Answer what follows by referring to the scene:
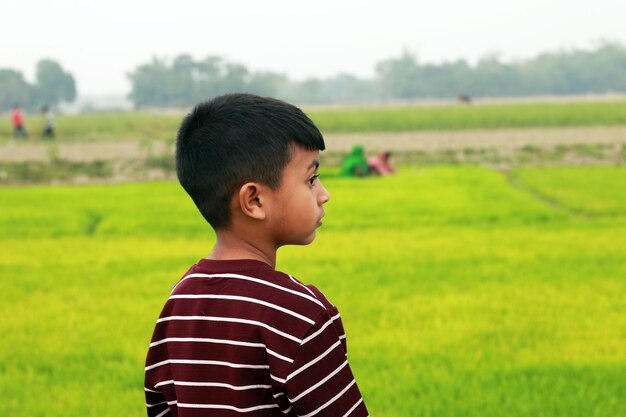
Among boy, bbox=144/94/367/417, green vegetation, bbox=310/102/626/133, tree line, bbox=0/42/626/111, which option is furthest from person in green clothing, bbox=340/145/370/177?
tree line, bbox=0/42/626/111

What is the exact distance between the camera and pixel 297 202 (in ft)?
5.28

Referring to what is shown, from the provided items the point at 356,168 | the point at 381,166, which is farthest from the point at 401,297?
the point at 381,166

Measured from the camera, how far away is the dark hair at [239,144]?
1.56 metres

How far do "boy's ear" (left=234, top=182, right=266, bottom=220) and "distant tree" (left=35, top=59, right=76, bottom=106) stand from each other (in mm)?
100158

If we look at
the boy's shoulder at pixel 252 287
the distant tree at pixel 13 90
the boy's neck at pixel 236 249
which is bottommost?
the boy's shoulder at pixel 252 287

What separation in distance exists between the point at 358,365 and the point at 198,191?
3.01m

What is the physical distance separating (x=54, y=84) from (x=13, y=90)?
8.22 meters

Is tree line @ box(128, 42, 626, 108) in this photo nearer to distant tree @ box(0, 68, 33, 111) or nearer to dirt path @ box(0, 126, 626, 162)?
distant tree @ box(0, 68, 33, 111)

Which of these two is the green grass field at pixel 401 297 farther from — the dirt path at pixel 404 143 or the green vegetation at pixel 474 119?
the green vegetation at pixel 474 119

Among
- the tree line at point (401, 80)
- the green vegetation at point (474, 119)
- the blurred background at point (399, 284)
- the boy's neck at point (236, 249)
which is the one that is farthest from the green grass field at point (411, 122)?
the tree line at point (401, 80)

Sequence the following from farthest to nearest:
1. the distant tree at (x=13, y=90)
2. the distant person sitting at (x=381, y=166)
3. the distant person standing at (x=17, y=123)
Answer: the distant tree at (x=13, y=90), the distant person standing at (x=17, y=123), the distant person sitting at (x=381, y=166)

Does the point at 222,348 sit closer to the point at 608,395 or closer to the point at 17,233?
the point at 608,395

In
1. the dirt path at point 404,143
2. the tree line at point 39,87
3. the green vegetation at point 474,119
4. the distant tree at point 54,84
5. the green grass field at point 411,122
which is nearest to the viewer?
the dirt path at point 404,143

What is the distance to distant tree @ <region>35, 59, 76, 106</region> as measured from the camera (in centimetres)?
9650
